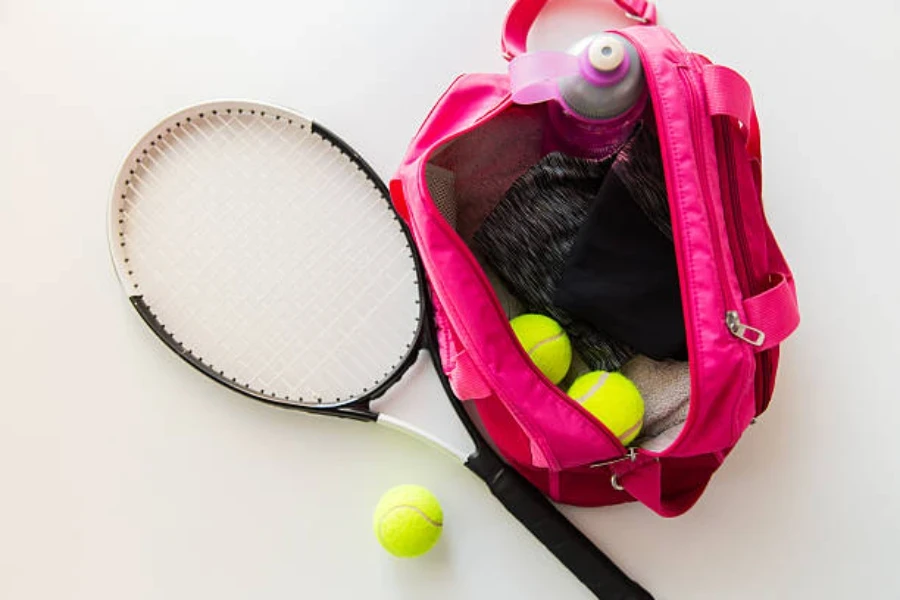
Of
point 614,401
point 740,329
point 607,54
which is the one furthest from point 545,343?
point 607,54

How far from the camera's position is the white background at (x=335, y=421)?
0.97 meters

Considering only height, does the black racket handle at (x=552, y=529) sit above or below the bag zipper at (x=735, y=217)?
below

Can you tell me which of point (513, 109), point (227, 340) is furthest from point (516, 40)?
point (227, 340)

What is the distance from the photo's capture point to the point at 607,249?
0.89m

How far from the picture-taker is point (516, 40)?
0.95 metres

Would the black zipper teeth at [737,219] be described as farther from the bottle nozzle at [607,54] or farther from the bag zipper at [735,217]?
the bottle nozzle at [607,54]

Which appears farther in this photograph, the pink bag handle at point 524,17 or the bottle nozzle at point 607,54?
the pink bag handle at point 524,17

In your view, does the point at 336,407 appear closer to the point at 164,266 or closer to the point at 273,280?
the point at 273,280

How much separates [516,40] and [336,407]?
0.52 meters

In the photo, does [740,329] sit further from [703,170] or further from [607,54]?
[607,54]

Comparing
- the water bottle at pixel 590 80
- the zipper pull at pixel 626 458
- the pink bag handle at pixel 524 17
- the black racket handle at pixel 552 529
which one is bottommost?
the black racket handle at pixel 552 529

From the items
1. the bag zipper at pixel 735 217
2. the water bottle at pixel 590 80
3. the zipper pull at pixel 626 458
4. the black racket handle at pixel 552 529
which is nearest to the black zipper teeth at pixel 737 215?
the bag zipper at pixel 735 217

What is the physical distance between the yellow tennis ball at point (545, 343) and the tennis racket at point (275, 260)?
14 cm

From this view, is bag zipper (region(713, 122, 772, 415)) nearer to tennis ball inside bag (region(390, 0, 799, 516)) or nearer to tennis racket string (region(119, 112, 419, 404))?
tennis ball inside bag (region(390, 0, 799, 516))
